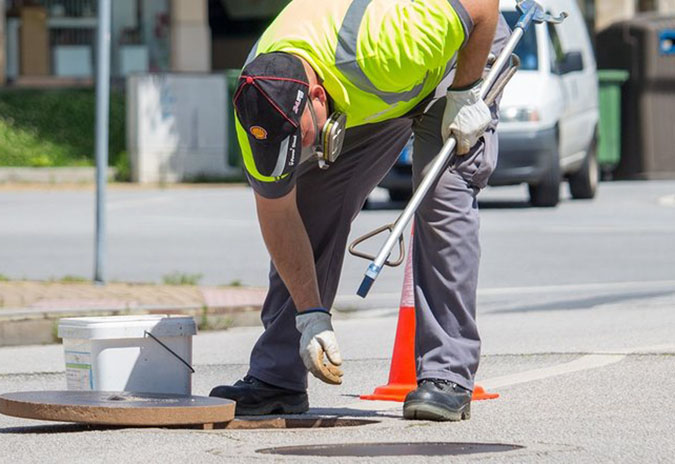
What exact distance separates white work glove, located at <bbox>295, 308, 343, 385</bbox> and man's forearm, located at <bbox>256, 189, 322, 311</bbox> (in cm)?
9

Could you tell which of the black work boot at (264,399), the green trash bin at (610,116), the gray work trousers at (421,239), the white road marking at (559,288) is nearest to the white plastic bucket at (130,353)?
the black work boot at (264,399)

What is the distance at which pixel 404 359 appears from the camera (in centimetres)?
601

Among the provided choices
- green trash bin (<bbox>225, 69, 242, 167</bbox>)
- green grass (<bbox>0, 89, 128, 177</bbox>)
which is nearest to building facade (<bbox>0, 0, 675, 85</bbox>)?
green grass (<bbox>0, 89, 128, 177</bbox>)

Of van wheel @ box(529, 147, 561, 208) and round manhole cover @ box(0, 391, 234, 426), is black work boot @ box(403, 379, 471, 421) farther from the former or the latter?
van wheel @ box(529, 147, 561, 208)

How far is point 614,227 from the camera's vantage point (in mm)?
14273

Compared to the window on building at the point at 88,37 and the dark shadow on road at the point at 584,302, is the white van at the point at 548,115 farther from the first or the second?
the window on building at the point at 88,37

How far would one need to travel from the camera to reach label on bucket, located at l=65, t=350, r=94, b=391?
548 cm

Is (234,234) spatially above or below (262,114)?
below

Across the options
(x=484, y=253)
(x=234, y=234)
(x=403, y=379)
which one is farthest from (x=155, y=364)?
(x=234, y=234)

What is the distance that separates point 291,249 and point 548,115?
36.8 feet

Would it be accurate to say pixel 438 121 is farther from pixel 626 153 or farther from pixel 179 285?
pixel 626 153

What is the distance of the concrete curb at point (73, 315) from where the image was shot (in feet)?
27.3

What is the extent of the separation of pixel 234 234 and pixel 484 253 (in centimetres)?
257

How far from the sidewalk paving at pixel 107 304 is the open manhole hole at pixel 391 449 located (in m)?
3.78
